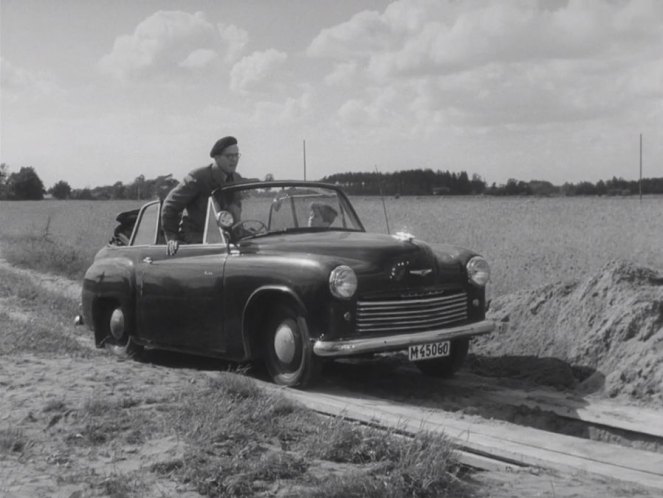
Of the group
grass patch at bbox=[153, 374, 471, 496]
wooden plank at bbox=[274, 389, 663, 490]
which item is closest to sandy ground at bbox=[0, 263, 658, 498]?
grass patch at bbox=[153, 374, 471, 496]

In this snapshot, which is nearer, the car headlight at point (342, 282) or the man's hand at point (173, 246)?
the car headlight at point (342, 282)

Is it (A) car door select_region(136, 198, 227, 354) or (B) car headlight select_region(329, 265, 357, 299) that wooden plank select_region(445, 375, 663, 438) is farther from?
(A) car door select_region(136, 198, 227, 354)

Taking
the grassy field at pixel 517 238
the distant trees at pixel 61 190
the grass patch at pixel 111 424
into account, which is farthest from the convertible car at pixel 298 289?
the distant trees at pixel 61 190

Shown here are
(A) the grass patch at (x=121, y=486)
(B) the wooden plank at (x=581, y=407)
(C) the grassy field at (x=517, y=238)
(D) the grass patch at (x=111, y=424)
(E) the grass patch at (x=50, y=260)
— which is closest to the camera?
(A) the grass patch at (x=121, y=486)

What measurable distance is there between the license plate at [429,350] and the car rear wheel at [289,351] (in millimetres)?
731

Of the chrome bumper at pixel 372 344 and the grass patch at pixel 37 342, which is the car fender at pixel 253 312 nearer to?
the chrome bumper at pixel 372 344

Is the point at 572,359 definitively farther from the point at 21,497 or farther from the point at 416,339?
the point at 21,497

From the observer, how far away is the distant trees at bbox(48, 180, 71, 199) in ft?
299

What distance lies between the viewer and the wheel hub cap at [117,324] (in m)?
9.14

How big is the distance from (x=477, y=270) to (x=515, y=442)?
2212 mm

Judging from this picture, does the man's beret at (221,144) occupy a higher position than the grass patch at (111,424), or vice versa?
the man's beret at (221,144)

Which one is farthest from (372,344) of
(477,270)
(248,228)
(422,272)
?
(248,228)

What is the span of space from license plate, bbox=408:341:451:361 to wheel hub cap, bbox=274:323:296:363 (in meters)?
0.95

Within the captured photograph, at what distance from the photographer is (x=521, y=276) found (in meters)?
13.1
